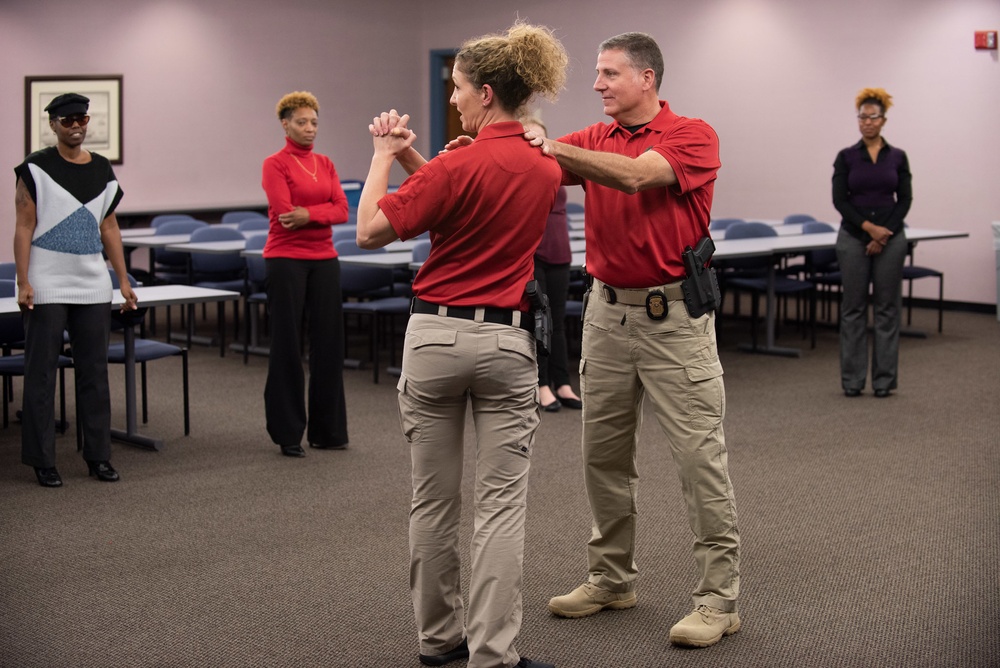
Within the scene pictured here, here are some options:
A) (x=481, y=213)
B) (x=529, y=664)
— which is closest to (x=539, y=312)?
(x=481, y=213)

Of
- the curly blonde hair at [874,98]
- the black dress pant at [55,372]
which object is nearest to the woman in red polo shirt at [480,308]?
the black dress pant at [55,372]

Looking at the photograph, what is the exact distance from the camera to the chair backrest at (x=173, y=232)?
9.39 m

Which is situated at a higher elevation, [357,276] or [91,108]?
[91,108]

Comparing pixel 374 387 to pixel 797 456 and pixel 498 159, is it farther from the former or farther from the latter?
pixel 498 159

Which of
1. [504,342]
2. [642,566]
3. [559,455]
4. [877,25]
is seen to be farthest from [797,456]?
[877,25]

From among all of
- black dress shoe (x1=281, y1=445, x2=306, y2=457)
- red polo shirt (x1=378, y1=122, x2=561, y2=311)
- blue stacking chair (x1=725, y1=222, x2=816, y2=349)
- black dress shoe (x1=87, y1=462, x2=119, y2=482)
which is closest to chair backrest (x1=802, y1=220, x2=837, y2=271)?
blue stacking chair (x1=725, y1=222, x2=816, y2=349)

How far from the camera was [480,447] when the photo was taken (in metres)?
2.80

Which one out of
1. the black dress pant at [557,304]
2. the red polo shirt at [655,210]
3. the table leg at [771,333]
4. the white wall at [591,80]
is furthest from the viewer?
the white wall at [591,80]

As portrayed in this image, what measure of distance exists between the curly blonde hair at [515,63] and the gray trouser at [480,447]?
55 centimetres

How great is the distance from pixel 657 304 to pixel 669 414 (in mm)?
300

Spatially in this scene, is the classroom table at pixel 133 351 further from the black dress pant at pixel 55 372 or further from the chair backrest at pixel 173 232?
the chair backrest at pixel 173 232

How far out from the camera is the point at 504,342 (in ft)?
8.91

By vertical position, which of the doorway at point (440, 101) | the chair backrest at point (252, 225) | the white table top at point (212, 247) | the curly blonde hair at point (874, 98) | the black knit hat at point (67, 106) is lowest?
the white table top at point (212, 247)

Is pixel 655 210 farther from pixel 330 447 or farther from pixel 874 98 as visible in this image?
pixel 874 98
